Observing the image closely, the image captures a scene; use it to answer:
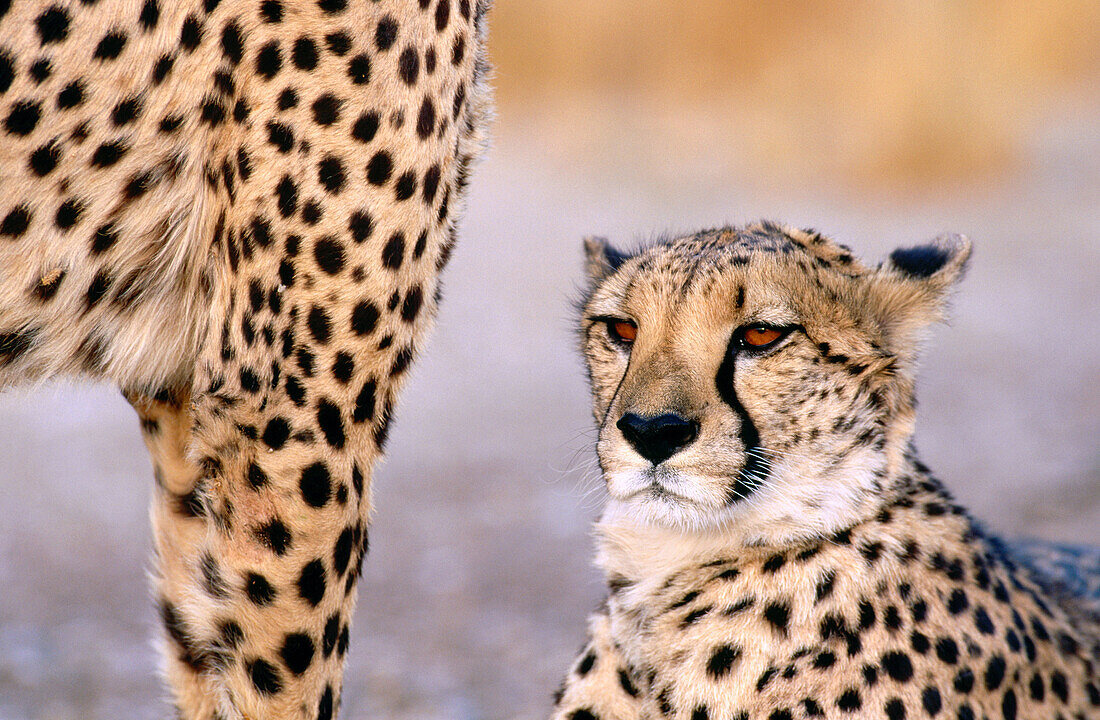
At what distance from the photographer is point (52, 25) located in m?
1.74

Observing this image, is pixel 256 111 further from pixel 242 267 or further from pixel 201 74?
pixel 242 267

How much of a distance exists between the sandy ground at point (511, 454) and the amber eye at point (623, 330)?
23 centimetres

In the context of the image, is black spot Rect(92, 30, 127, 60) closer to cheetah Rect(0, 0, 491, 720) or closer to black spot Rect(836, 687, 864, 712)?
cheetah Rect(0, 0, 491, 720)

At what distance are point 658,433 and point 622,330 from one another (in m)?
0.31

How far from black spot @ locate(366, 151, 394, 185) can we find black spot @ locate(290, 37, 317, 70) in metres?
0.15

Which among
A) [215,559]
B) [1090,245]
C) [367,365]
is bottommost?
[215,559]

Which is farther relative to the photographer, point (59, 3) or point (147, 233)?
point (147, 233)

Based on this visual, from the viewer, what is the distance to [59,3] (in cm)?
175

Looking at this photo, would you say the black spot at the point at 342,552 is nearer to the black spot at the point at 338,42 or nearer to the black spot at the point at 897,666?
the black spot at the point at 338,42

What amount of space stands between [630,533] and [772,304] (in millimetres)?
484

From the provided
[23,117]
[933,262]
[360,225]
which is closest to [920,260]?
[933,262]

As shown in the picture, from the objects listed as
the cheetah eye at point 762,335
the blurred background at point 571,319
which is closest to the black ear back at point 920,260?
the blurred background at point 571,319

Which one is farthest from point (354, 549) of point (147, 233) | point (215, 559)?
point (147, 233)

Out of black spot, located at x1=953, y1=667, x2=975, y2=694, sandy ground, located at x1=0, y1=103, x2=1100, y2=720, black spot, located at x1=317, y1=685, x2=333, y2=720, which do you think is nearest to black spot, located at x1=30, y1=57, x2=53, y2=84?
sandy ground, located at x1=0, y1=103, x2=1100, y2=720
